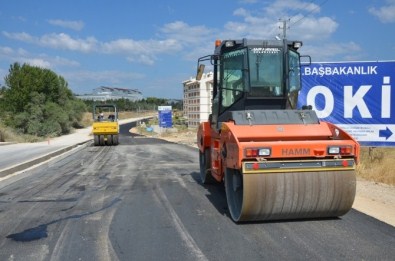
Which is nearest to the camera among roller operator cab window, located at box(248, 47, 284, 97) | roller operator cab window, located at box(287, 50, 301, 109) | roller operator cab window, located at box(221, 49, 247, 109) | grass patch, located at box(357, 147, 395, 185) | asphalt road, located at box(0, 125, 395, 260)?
asphalt road, located at box(0, 125, 395, 260)

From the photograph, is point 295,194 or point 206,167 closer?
point 295,194

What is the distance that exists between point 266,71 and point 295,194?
250 cm

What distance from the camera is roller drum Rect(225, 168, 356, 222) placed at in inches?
263

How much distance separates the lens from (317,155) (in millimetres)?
6836

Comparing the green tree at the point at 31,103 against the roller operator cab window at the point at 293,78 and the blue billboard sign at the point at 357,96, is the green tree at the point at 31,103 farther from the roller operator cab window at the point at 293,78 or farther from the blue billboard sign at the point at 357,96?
the roller operator cab window at the point at 293,78

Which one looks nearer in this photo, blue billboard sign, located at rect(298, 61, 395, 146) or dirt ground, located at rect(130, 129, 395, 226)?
dirt ground, located at rect(130, 129, 395, 226)

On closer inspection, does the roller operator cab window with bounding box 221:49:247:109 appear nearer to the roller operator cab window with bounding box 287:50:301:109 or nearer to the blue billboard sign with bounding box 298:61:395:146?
the roller operator cab window with bounding box 287:50:301:109

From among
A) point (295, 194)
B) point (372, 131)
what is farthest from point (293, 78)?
point (372, 131)

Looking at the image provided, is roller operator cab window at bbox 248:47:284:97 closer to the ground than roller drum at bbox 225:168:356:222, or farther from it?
farther from it

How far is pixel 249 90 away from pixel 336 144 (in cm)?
192

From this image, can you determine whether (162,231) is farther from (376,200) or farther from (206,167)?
(376,200)

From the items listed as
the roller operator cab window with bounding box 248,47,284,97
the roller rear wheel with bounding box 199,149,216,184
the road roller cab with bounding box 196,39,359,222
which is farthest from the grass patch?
the roller operator cab window with bounding box 248,47,284,97

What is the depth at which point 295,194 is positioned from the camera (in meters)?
6.79

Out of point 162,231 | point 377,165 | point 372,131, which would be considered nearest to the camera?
point 162,231
